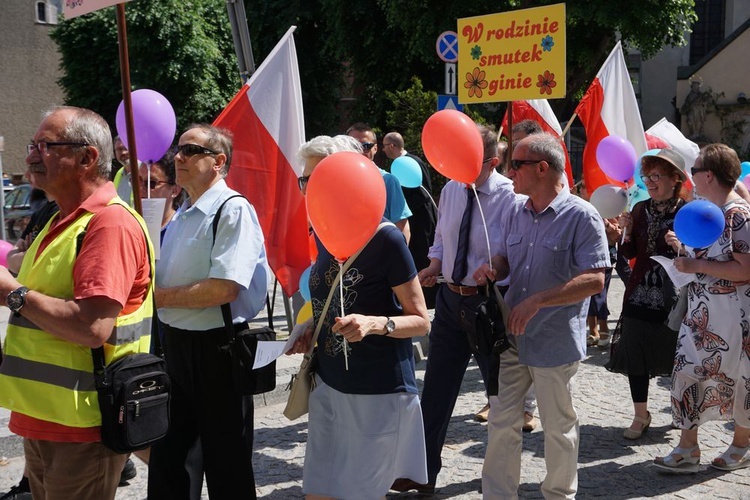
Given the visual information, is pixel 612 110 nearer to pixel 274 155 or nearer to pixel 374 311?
pixel 274 155

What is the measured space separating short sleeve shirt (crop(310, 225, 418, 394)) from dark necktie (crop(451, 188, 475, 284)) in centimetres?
141

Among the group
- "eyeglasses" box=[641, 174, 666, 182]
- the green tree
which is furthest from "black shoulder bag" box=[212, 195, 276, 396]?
the green tree

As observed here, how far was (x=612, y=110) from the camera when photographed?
750 cm

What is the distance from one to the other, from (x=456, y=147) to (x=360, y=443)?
5.72 feet

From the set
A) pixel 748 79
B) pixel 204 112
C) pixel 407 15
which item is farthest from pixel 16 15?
pixel 748 79

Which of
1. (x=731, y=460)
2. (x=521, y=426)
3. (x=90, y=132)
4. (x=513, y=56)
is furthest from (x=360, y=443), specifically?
(x=513, y=56)

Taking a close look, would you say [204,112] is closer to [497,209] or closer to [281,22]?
[281,22]

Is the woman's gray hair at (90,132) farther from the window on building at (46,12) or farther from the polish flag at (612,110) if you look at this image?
the window on building at (46,12)

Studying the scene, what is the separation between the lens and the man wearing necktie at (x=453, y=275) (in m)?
→ 4.62

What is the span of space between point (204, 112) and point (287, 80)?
2198 cm

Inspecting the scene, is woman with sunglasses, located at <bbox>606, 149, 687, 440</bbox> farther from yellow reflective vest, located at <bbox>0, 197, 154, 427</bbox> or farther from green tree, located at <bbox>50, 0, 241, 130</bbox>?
green tree, located at <bbox>50, 0, 241, 130</bbox>

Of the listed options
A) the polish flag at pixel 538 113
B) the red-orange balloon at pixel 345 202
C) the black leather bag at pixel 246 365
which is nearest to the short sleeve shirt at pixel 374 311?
the red-orange balloon at pixel 345 202

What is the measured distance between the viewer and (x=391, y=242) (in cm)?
336

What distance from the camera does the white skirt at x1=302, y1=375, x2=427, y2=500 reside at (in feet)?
11.0
